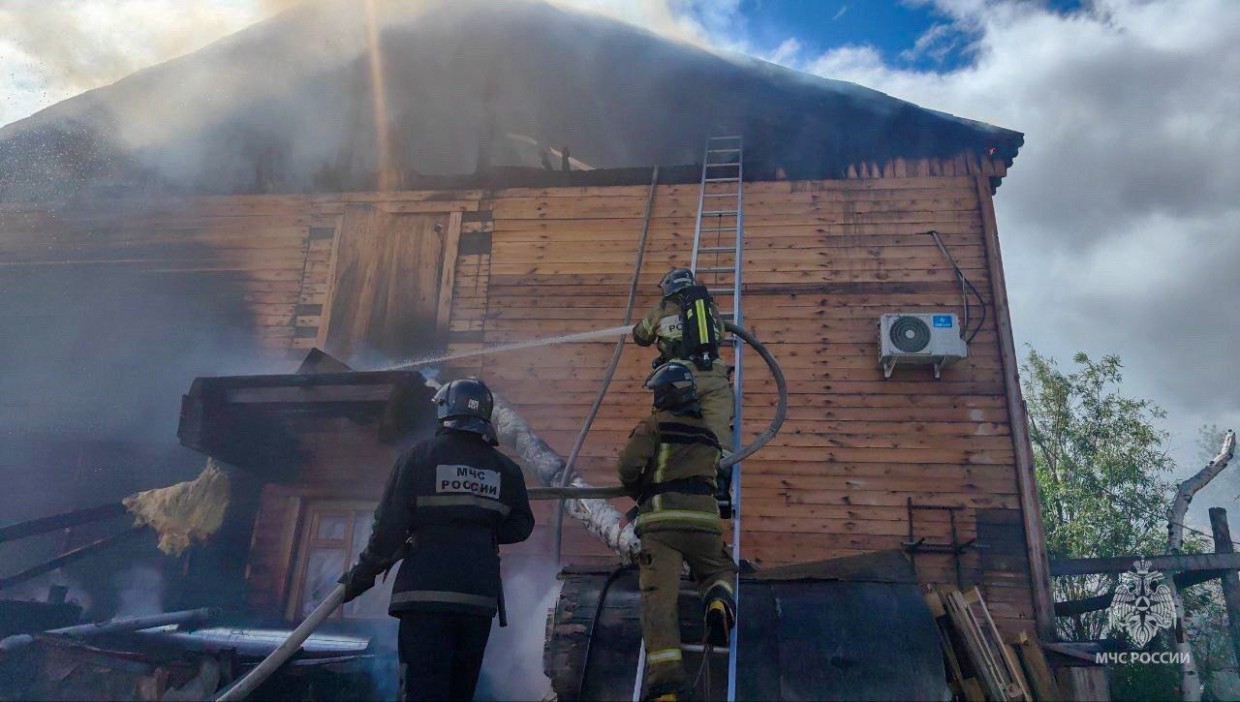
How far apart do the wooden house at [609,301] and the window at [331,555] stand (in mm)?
31

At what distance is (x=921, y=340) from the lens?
7.88m

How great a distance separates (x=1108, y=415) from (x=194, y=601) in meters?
23.3

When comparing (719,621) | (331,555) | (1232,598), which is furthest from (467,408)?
(1232,598)

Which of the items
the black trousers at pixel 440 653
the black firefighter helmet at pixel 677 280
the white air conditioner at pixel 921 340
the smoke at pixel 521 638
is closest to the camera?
the black trousers at pixel 440 653

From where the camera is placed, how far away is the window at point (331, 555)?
26.8ft

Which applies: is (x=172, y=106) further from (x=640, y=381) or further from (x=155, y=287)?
(x=640, y=381)

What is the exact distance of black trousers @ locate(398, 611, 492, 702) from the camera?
340 cm

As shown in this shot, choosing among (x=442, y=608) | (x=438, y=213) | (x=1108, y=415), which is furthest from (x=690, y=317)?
(x=1108, y=415)

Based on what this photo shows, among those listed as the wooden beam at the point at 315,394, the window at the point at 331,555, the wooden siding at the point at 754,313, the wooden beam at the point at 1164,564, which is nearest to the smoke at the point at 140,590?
the wooden siding at the point at 754,313

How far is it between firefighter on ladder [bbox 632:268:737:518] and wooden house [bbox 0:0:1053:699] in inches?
121

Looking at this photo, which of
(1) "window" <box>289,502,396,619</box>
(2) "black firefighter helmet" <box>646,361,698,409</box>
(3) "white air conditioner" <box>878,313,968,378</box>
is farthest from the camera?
(1) "window" <box>289,502,396,619</box>

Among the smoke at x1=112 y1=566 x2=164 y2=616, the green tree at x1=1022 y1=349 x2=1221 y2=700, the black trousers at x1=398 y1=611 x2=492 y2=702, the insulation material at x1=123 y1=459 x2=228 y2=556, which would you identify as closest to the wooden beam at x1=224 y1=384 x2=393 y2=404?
the insulation material at x1=123 y1=459 x2=228 y2=556

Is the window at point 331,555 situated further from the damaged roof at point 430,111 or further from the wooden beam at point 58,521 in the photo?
the damaged roof at point 430,111

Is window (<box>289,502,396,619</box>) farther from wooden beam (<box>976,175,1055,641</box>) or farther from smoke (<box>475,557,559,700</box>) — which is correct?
wooden beam (<box>976,175,1055,641</box>)
